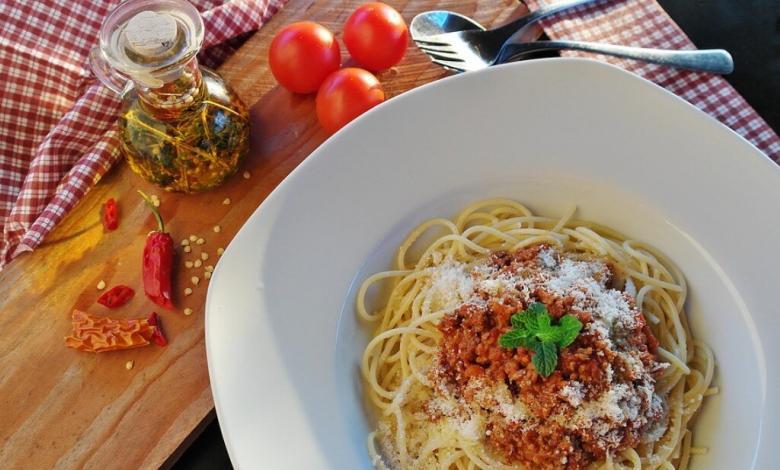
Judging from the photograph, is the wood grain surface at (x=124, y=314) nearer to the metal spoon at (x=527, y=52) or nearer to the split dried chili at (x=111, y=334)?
the split dried chili at (x=111, y=334)

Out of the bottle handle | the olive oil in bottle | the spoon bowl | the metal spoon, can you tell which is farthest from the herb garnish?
the bottle handle

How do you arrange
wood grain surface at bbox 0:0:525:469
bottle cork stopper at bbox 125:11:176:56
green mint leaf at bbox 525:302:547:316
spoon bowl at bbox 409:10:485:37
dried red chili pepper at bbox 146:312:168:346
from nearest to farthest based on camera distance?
green mint leaf at bbox 525:302:547:316
bottle cork stopper at bbox 125:11:176:56
wood grain surface at bbox 0:0:525:469
dried red chili pepper at bbox 146:312:168:346
spoon bowl at bbox 409:10:485:37

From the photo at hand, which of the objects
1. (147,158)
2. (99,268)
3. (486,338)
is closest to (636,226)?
(486,338)

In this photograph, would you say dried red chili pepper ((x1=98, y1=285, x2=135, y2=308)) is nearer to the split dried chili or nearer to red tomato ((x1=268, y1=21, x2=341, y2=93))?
the split dried chili

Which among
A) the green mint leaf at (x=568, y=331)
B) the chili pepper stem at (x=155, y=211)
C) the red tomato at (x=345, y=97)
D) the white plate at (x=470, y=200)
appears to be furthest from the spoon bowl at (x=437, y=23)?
the green mint leaf at (x=568, y=331)

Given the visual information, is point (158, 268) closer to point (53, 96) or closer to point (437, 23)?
point (53, 96)

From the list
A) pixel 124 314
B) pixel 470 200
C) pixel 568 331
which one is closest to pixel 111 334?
pixel 124 314
